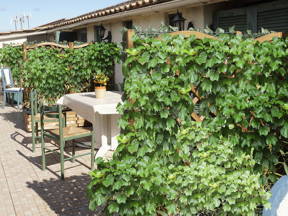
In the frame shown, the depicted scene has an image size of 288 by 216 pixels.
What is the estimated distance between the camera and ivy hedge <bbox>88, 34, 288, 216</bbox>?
341 centimetres

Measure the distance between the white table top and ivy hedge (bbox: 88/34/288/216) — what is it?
7.40 feet

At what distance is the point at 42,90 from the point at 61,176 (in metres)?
3.82

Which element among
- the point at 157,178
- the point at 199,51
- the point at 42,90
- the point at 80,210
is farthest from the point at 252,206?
the point at 42,90

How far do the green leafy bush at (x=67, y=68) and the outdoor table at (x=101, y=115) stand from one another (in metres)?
1.46

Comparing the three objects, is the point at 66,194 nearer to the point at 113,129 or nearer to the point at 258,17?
the point at 113,129

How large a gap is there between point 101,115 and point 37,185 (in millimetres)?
2124

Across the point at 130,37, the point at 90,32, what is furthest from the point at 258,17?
the point at 90,32

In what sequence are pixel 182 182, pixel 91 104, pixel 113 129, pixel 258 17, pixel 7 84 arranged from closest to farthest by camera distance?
pixel 182 182 < pixel 258 17 < pixel 91 104 < pixel 113 129 < pixel 7 84

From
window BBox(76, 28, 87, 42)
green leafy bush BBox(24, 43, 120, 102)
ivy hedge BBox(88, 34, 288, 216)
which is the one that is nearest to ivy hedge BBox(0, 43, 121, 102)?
green leafy bush BBox(24, 43, 120, 102)

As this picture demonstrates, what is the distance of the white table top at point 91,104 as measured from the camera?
6410 mm

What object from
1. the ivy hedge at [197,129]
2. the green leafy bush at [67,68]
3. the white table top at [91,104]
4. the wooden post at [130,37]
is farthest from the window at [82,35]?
the ivy hedge at [197,129]

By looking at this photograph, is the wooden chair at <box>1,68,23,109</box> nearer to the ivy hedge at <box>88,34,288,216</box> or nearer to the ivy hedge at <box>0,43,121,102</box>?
the ivy hedge at <box>0,43,121,102</box>

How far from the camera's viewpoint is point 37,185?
560cm

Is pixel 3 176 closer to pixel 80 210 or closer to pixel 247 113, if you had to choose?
pixel 80 210
